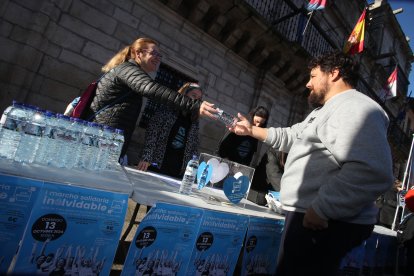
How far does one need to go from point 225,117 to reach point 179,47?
15.4ft

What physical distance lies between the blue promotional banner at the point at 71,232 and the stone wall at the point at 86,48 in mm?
4044

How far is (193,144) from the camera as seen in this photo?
2.93m

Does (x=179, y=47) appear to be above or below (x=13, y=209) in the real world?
above

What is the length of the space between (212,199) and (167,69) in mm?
4976

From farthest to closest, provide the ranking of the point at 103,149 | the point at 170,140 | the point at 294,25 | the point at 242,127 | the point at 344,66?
the point at 294,25, the point at 170,140, the point at 242,127, the point at 344,66, the point at 103,149

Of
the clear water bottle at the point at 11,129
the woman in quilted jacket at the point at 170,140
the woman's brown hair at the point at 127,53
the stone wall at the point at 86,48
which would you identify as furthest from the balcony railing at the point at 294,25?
the clear water bottle at the point at 11,129

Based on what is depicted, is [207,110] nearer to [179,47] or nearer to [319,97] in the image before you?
[319,97]

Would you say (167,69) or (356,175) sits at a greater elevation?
(167,69)

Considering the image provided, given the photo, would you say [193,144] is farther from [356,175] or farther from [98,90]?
[356,175]

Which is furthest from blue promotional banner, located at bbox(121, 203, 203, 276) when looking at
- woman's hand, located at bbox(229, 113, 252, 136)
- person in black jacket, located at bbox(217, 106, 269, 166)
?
person in black jacket, located at bbox(217, 106, 269, 166)

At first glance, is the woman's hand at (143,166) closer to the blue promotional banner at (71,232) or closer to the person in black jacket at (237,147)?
the person in black jacket at (237,147)

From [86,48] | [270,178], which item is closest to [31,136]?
[270,178]

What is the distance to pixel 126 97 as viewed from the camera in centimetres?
199

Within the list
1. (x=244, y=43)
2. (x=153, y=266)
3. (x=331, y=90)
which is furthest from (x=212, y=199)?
(x=244, y=43)
